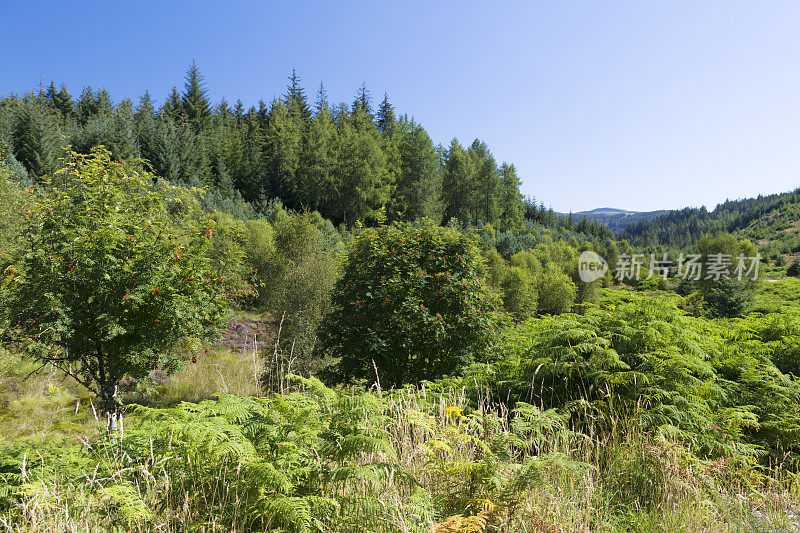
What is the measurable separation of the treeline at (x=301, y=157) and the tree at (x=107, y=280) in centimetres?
3267

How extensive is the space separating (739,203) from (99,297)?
20759 cm

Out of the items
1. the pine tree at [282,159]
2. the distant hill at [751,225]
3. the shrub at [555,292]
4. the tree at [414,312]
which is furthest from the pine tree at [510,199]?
the tree at [414,312]

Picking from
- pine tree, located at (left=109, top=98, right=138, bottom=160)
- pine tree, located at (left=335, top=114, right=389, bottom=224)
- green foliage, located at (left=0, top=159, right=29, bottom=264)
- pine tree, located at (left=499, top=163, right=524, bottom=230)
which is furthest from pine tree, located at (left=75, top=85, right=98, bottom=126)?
pine tree, located at (left=499, top=163, right=524, bottom=230)

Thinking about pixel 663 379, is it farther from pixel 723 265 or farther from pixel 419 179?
pixel 419 179

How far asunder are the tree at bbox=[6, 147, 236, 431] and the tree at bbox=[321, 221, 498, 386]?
338 centimetres

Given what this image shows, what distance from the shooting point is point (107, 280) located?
580cm

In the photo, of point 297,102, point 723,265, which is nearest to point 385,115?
point 297,102

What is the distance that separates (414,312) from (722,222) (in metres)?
159

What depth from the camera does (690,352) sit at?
4.77m

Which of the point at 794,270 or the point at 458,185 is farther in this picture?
the point at 794,270

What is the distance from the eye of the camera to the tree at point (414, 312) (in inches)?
349

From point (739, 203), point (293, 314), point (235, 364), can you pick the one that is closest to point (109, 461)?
point (293, 314)

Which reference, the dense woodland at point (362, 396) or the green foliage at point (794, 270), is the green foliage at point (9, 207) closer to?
the dense woodland at point (362, 396)

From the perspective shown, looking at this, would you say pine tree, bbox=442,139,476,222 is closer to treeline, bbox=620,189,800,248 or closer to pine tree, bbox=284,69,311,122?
pine tree, bbox=284,69,311,122
